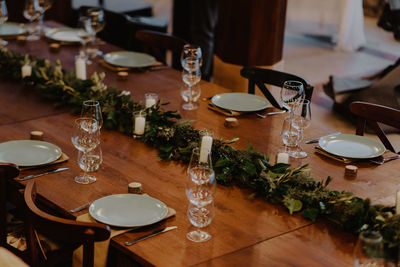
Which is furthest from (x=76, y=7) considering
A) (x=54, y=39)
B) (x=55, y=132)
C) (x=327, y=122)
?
(x=55, y=132)

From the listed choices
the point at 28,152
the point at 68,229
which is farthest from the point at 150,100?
the point at 68,229

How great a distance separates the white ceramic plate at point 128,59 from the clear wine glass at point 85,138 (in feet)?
4.75

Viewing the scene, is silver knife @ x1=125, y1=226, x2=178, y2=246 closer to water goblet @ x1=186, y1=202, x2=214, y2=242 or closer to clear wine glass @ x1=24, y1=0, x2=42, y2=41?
water goblet @ x1=186, y1=202, x2=214, y2=242

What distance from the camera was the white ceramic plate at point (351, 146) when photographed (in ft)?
8.68

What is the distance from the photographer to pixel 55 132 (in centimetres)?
285

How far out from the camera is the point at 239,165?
2.41 m

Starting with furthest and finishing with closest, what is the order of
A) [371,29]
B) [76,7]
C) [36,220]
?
[371,29]
[76,7]
[36,220]

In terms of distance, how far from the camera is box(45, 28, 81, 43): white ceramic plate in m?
4.33

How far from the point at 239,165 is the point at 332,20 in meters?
6.94

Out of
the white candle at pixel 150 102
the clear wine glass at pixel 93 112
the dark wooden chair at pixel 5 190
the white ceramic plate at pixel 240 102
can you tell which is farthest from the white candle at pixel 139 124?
the dark wooden chair at pixel 5 190

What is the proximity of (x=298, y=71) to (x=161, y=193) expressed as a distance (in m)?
4.57

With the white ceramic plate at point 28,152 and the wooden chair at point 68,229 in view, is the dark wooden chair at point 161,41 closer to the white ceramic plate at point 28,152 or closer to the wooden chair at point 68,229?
the white ceramic plate at point 28,152

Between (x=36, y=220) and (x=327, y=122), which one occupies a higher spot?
(x=36, y=220)

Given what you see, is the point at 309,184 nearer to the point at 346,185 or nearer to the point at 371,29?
the point at 346,185
